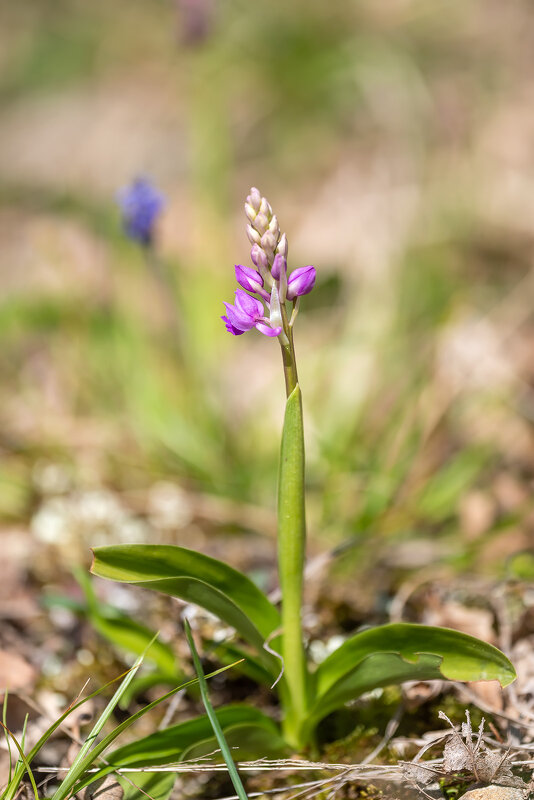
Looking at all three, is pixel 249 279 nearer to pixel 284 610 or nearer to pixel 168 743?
pixel 284 610

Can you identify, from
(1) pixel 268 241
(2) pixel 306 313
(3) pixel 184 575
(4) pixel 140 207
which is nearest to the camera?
(1) pixel 268 241

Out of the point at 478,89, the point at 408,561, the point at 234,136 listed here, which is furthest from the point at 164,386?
the point at 478,89

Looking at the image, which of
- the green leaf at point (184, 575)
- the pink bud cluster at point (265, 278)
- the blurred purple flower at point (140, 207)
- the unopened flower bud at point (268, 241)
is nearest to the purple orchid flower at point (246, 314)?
the pink bud cluster at point (265, 278)

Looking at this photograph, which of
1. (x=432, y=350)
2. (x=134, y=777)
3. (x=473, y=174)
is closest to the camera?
(x=134, y=777)

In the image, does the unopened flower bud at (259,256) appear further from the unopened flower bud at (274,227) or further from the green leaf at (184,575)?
the green leaf at (184,575)

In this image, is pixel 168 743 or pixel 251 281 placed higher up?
pixel 251 281

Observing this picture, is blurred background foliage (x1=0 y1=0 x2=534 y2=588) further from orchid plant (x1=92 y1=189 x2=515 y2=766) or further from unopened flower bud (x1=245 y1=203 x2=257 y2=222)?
unopened flower bud (x1=245 y1=203 x2=257 y2=222)

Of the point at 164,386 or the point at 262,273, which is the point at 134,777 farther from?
the point at 164,386

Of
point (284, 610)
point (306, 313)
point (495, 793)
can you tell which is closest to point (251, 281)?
point (284, 610)
